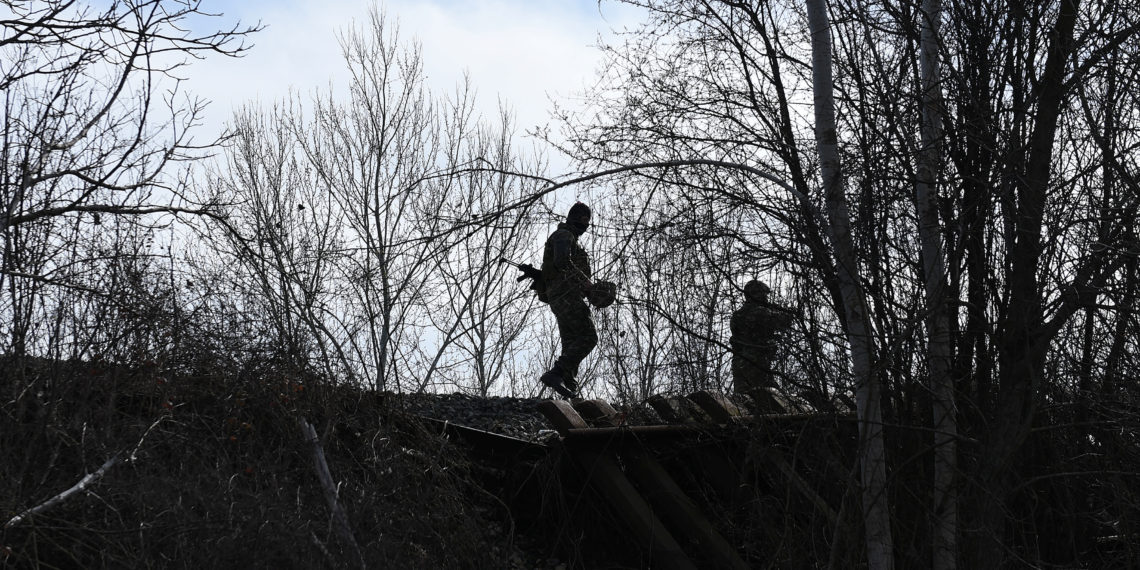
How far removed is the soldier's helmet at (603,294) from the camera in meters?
5.79

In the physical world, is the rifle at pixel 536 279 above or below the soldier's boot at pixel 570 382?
above

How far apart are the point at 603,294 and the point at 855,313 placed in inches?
55.7

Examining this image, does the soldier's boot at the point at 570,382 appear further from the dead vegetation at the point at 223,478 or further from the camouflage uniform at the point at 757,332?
the camouflage uniform at the point at 757,332

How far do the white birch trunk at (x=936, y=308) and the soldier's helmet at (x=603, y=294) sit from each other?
1706mm

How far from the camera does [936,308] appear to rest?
502 cm

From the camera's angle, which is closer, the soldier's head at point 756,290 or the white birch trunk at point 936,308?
the white birch trunk at point 936,308

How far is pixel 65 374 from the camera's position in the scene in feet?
20.5

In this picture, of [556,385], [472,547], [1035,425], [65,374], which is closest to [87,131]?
[65,374]

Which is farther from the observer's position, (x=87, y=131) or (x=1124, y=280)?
(x=87, y=131)

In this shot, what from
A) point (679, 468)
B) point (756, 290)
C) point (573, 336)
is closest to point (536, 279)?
point (573, 336)

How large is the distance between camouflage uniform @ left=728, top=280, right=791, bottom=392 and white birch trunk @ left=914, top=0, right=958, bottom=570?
0.80m

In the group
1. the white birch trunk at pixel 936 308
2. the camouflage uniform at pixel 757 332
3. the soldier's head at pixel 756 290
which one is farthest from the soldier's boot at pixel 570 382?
the white birch trunk at pixel 936 308

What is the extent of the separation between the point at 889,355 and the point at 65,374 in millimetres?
4905

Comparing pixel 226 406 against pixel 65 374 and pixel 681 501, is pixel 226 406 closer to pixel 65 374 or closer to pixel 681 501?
pixel 65 374
